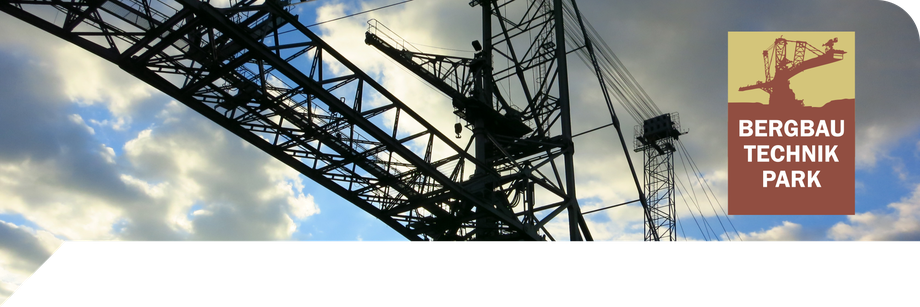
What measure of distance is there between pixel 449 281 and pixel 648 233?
40.6m

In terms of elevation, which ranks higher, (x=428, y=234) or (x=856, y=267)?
(x=428, y=234)

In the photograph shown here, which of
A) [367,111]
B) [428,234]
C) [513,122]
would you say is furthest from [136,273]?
[513,122]

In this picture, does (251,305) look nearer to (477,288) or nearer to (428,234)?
(477,288)

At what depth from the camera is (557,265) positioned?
761 centimetres

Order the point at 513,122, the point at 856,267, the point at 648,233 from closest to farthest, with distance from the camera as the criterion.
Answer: the point at 856,267 < the point at 513,122 < the point at 648,233

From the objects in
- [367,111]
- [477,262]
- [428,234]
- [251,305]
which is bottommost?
[251,305]

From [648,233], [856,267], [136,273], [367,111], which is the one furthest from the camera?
[648,233]

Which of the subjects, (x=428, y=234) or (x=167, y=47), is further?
(x=428, y=234)

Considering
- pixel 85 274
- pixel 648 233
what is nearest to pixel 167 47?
pixel 85 274

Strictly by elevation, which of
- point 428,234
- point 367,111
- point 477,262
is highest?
point 367,111

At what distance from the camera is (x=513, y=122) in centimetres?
2306

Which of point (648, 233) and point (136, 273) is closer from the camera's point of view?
point (136, 273)

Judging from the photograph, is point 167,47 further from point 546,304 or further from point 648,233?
point 648,233

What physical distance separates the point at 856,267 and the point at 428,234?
15.2 meters
